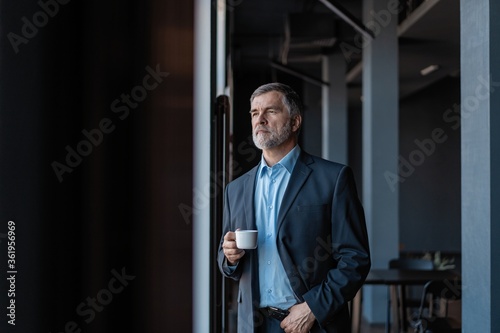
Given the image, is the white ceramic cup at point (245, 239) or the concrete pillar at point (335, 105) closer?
the white ceramic cup at point (245, 239)

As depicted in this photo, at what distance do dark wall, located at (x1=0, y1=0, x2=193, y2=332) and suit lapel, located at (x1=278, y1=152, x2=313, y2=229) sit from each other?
2.80 feet

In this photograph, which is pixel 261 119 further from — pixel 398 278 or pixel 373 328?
pixel 373 328

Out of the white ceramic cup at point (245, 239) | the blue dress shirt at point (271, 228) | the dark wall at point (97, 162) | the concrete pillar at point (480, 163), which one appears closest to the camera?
the dark wall at point (97, 162)

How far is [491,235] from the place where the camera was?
6.81 feet

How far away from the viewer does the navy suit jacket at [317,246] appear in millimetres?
1480

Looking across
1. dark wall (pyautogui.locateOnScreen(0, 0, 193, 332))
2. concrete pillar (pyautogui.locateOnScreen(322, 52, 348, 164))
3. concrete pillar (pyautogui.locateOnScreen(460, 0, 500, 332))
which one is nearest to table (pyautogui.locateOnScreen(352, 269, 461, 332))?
concrete pillar (pyautogui.locateOnScreen(460, 0, 500, 332))

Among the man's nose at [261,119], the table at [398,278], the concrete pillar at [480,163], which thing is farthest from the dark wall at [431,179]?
the man's nose at [261,119]

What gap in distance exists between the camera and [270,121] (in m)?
1.52

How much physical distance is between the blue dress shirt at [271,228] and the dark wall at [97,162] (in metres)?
0.87

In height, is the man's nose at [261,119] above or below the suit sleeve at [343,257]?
above

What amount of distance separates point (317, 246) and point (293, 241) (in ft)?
0.23

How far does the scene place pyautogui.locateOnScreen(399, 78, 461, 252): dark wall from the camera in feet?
42.5

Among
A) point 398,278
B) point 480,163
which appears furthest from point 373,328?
point 480,163

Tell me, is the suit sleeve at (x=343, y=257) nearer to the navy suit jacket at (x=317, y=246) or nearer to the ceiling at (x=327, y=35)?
the navy suit jacket at (x=317, y=246)
